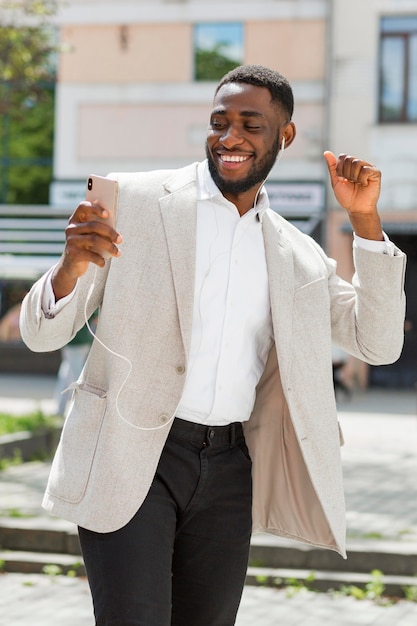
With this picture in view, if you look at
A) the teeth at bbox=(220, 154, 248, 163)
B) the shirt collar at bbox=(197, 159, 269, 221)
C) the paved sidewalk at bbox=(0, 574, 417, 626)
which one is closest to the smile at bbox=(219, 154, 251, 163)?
the teeth at bbox=(220, 154, 248, 163)

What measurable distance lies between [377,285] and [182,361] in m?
0.67

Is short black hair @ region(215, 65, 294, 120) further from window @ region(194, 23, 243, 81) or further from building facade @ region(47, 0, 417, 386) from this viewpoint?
window @ region(194, 23, 243, 81)

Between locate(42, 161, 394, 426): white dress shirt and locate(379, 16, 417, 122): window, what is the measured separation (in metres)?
19.4

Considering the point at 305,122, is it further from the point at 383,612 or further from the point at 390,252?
the point at 390,252

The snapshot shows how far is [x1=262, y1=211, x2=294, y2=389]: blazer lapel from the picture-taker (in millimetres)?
3314

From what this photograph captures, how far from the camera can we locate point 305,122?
73.9 feet

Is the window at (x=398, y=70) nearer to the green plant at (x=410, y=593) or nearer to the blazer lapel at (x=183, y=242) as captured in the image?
the green plant at (x=410, y=593)

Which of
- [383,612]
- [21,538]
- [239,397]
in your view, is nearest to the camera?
[239,397]

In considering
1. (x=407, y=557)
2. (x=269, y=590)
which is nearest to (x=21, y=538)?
(x=269, y=590)

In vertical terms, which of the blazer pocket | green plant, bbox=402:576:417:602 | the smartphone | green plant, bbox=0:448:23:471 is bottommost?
green plant, bbox=0:448:23:471

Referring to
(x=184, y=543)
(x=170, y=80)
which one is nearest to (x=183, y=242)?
(x=184, y=543)

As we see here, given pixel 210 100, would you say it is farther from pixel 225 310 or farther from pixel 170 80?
pixel 225 310

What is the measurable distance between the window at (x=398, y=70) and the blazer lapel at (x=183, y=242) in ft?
64.2

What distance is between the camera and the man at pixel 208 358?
121 inches
